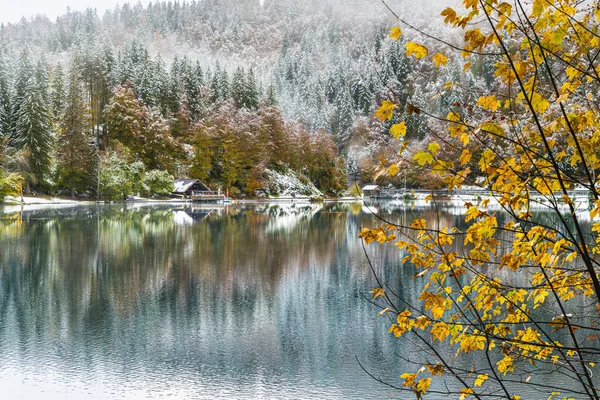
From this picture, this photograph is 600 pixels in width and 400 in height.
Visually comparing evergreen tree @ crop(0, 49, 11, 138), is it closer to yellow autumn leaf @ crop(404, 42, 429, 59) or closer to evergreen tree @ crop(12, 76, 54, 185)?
evergreen tree @ crop(12, 76, 54, 185)

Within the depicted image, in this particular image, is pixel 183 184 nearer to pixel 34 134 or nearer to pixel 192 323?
pixel 34 134

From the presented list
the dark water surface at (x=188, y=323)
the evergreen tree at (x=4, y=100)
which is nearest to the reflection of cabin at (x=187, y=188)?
the evergreen tree at (x=4, y=100)

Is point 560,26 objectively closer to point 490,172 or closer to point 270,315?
point 490,172

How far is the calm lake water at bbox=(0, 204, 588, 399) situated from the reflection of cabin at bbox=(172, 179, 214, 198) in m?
52.7

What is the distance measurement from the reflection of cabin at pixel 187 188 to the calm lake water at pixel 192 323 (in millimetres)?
52737

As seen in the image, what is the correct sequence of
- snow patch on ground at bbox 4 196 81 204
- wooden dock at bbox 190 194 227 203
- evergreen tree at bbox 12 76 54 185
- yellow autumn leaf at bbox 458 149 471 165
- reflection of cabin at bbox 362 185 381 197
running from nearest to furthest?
yellow autumn leaf at bbox 458 149 471 165, snow patch on ground at bbox 4 196 81 204, evergreen tree at bbox 12 76 54 185, wooden dock at bbox 190 194 227 203, reflection of cabin at bbox 362 185 381 197

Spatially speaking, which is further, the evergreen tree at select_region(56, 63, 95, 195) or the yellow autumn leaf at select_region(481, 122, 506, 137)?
the evergreen tree at select_region(56, 63, 95, 195)

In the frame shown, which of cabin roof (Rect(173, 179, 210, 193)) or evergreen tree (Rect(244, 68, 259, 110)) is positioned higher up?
evergreen tree (Rect(244, 68, 259, 110))

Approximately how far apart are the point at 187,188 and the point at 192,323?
219 ft

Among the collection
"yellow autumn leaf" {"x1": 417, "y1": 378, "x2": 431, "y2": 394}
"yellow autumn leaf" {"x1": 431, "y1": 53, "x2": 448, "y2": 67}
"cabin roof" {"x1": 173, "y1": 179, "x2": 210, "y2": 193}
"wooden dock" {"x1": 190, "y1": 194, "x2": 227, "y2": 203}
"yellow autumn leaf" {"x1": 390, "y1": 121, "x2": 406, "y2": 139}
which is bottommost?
"yellow autumn leaf" {"x1": 417, "y1": 378, "x2": 431, "y2": 394}

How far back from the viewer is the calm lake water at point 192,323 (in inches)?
361

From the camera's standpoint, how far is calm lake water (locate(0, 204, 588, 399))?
918 centimetres

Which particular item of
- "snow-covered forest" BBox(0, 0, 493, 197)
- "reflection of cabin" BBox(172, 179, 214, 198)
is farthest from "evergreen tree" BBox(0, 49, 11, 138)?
"reflection of cabin" BBox(172, 179, 214, 198)

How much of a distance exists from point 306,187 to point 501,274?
257 feet
